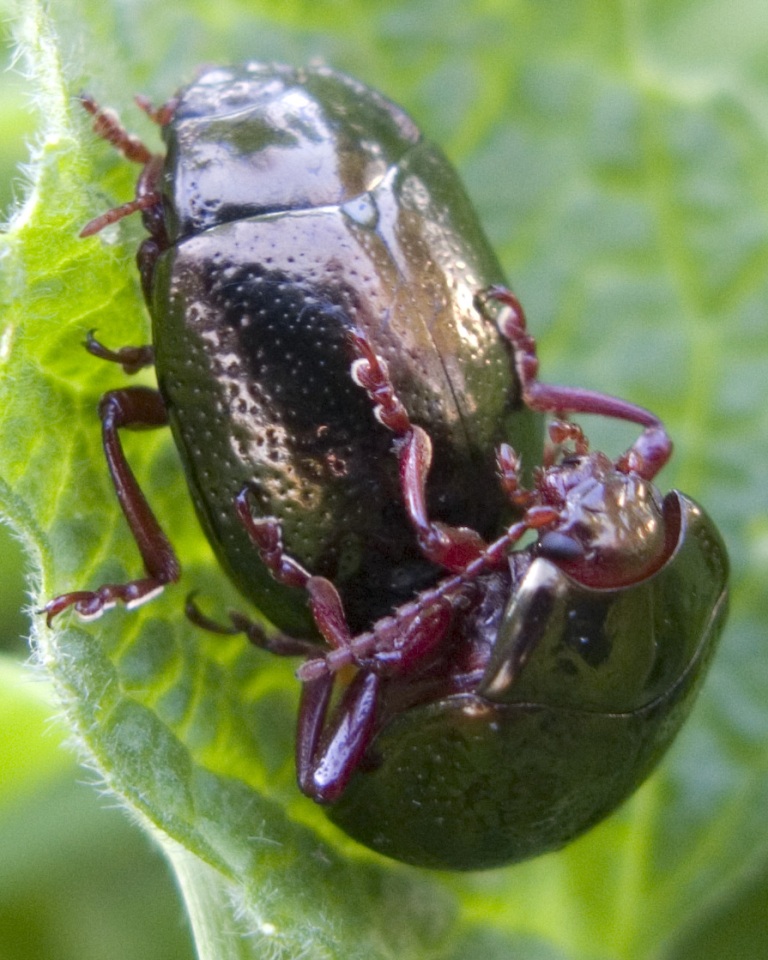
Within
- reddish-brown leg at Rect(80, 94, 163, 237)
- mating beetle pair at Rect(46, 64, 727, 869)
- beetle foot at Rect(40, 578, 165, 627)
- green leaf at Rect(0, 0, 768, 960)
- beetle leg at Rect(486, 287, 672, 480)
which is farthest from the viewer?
beetle leg at Rect(486, 287, 672, 480)

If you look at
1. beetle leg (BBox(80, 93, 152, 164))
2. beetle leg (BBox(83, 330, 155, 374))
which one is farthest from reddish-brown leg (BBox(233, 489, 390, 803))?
beetle leg (BBox(80, 93, 152, 164))

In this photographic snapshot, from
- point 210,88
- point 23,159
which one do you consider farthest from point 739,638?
point 23,159

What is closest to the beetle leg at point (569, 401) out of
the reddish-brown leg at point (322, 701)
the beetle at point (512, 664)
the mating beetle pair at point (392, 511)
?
the mating beetle pair at point (392, 511)

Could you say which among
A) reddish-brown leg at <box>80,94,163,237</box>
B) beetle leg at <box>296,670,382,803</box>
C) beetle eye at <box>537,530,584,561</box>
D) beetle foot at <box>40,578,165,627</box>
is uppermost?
reddish-brown leg at <box>80,94,163,237</box>

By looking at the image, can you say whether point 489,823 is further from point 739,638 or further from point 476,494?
point 739,638

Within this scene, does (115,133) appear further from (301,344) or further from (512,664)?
(512,664)

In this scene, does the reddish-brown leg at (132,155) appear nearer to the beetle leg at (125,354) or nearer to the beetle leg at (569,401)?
the beetle leg at (125,354)

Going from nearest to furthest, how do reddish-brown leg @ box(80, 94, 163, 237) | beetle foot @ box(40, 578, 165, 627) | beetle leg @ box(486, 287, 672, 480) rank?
beetle foot @ box(40, 578, 165, 627) → reddish-brown leg @ box(80, 94, 163, 237) → beetle leg @ box(486, 287, 672, 480)

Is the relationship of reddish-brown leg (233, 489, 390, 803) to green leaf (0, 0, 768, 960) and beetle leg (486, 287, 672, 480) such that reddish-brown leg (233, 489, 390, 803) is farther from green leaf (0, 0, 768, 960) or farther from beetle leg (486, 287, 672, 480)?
beetle leg (486, 287, 672, 480)
